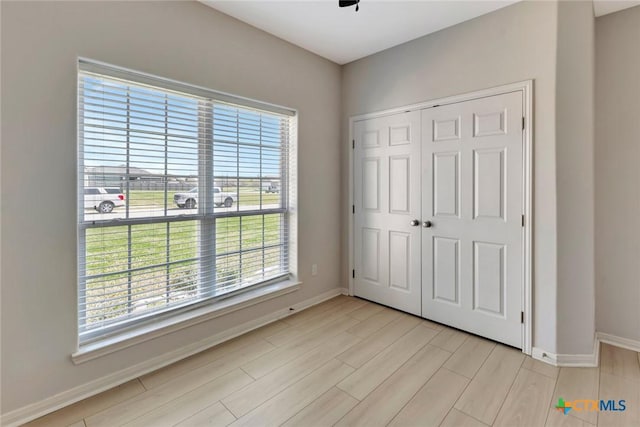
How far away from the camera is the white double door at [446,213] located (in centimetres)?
232

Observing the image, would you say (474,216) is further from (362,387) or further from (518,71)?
(362,387)

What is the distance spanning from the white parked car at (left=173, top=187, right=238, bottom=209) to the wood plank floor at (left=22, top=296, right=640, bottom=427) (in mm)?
1163

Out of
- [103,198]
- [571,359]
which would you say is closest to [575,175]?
[571,359]

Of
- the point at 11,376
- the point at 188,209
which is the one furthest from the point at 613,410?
the point at 11,376

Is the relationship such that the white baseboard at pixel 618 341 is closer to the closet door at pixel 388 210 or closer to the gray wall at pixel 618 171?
the gray wall at pixel 618 171

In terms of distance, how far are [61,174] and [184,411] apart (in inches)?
60.8

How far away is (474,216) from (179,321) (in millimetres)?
2508

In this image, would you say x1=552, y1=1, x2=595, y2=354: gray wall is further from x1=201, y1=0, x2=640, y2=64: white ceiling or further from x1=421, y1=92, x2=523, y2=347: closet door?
x1=201, y1=0, x2=640, y2=64: white ceiling

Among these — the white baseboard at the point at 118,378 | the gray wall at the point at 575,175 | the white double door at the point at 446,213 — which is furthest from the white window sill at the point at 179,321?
the gray wall at the point at 575,175

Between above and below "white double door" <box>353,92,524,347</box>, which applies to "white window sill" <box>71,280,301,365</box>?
below

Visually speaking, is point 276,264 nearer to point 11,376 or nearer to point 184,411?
point 184,411

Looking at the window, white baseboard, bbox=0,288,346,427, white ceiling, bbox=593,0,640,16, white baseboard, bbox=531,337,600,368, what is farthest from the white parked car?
white ceiling, bbox=593,0,640,16

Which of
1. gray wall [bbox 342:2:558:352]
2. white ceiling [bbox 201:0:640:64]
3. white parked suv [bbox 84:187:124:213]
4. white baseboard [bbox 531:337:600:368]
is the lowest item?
white baseboard [bbox 531:337:600:368]

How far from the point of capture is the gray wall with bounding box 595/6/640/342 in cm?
A: 229
